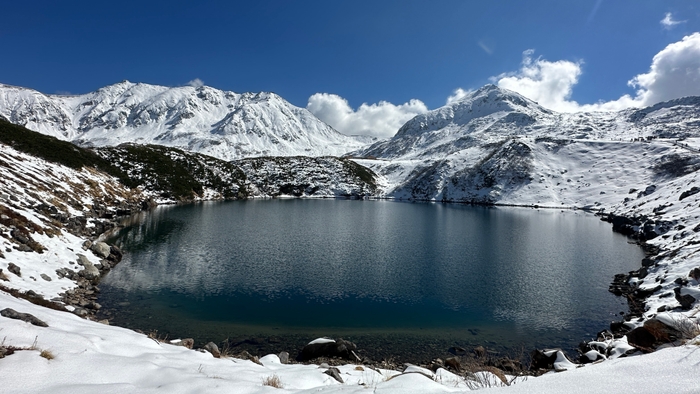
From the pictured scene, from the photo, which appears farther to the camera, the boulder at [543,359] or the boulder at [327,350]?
the boulder at [327,350]

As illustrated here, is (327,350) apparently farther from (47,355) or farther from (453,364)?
(47,355)

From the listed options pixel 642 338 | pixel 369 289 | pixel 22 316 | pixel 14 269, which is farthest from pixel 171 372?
pixel 369 289

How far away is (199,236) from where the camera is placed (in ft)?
179

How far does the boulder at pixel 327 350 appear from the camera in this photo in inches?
747

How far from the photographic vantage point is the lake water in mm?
23453

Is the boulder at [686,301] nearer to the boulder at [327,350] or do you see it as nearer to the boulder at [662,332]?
the boulder at [662,332]

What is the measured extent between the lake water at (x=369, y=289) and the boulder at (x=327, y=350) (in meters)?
2.16

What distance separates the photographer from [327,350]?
19156mm

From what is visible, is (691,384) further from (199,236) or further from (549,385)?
(199,236)

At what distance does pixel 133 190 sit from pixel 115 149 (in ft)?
152

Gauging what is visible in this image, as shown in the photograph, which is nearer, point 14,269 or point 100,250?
point 14,269

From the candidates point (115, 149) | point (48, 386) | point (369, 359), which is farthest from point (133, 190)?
point (48, 386)

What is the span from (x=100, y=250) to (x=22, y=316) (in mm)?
33219

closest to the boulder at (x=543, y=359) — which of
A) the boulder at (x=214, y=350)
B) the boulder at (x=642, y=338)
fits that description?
the boulder at (x=642, y=338)
